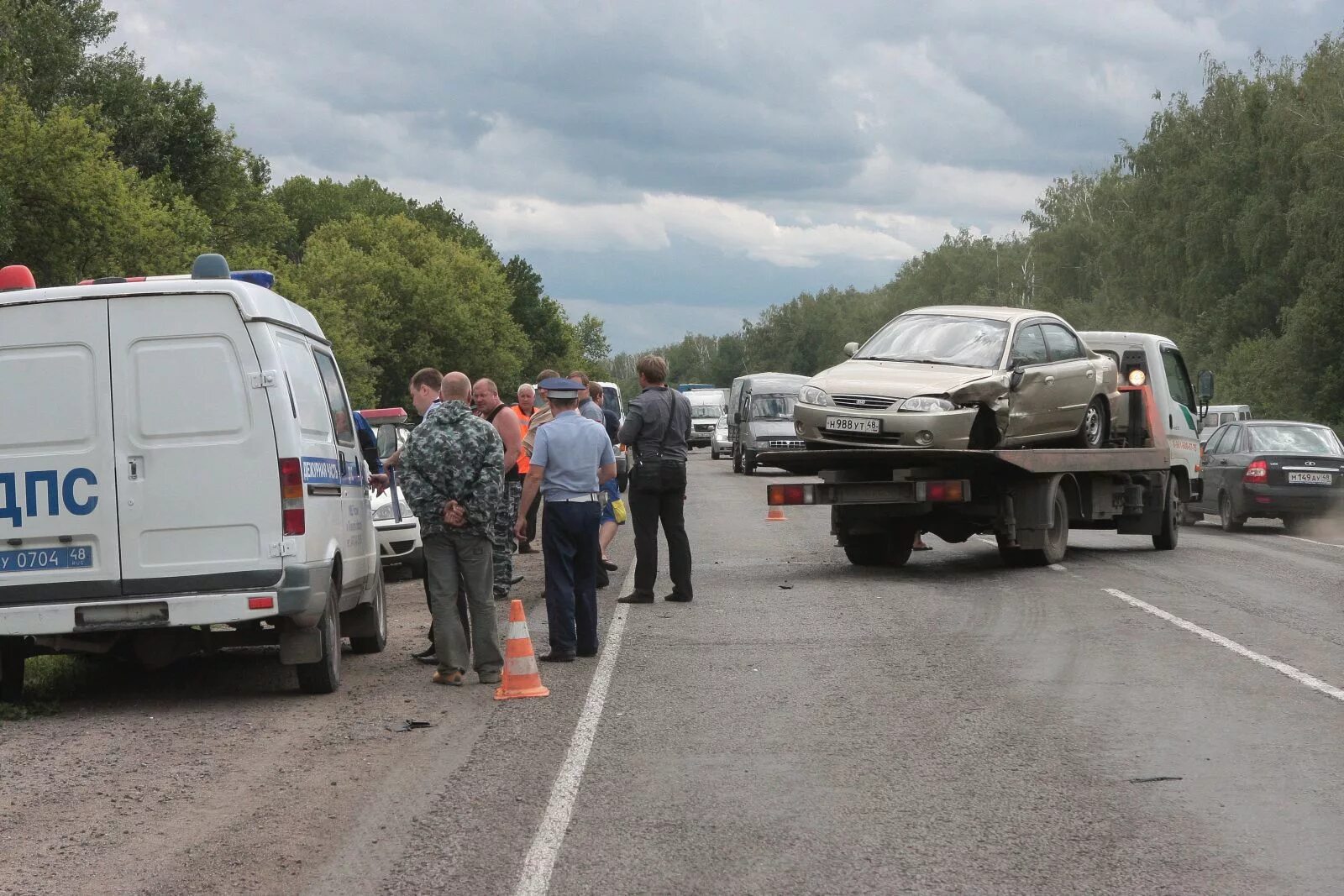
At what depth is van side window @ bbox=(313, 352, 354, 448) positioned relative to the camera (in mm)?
10359

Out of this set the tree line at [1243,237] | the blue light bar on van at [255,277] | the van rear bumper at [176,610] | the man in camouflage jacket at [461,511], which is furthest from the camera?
the tree line at [1243,237]

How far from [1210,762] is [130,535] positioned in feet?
18.7

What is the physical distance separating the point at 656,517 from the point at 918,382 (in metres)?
2.98

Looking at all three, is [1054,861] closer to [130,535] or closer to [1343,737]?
[1343,737]

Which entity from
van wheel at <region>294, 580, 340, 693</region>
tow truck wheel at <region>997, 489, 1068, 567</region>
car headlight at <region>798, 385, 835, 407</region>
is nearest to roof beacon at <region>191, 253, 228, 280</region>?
van wheel at <region>294, 580, 340, 693</region>

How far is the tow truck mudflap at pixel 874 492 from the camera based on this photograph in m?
14.5

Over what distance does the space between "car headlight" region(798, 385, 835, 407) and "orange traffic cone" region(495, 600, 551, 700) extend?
625 cm

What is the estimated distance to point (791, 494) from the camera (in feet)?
48.9

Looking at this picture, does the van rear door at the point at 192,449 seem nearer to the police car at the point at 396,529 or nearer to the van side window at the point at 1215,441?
the police car at the point at 396,529

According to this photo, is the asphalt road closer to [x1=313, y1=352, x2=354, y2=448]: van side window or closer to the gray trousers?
the gray trousers

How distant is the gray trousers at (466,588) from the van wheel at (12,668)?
7.81ft

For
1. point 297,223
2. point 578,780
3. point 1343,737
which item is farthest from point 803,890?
point 297,223

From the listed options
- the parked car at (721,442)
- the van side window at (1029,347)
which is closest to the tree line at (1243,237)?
the parked car at (721,442)

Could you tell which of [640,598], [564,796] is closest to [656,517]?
[640,598]
